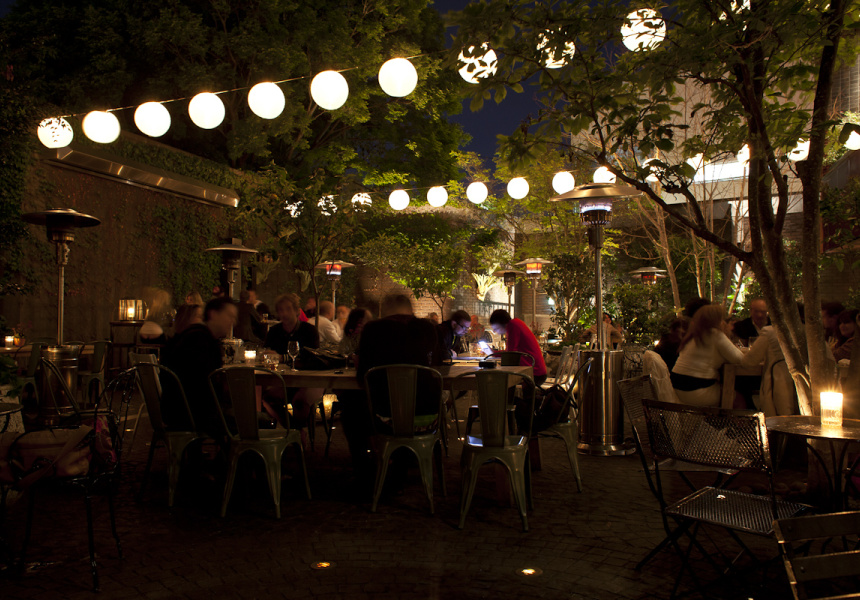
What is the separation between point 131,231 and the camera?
12617 millimetres

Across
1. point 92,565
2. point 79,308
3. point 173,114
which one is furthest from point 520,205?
point 92,565

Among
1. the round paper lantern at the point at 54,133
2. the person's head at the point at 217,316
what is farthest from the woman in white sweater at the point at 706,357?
the round paper lantern at the point at 54,133

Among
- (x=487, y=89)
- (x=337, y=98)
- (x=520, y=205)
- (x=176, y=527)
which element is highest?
(x=520, y=205)

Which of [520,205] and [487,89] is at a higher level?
[520,205]

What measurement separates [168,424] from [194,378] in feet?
1.20

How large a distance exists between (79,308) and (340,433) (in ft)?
22.1

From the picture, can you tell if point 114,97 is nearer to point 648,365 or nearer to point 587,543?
point 648,365

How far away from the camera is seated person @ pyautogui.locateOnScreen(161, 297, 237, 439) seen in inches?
180

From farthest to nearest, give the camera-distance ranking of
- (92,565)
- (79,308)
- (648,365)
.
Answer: (79,308) → (648,365) → (92,565)

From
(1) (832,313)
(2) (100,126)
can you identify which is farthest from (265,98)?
(1) (832,313)

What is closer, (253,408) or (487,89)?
(487,89)

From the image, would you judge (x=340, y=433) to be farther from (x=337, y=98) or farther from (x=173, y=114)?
(x=173, y=114)

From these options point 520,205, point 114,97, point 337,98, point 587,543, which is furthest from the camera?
point 520,205

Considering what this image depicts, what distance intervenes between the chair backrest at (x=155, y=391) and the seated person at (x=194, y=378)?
3 cm
